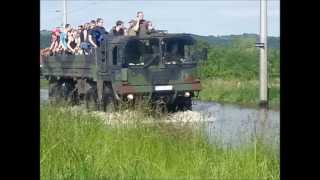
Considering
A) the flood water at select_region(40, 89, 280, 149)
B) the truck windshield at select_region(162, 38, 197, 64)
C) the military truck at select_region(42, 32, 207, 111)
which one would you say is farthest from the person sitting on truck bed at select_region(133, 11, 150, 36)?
the flood water at select_region(40, 89, 280, 149)

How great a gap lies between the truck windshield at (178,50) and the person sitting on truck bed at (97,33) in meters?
0.63

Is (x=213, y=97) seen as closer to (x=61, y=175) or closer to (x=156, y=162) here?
(x=156, y=162)

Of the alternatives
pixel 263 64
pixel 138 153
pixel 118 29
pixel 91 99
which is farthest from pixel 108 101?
pixel 263 64

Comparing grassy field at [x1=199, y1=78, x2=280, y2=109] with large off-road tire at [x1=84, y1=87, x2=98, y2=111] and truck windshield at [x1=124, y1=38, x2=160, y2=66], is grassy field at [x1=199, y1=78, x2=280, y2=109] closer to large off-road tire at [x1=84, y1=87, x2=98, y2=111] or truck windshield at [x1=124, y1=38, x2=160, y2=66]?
truck windshield at [x1=124, y1=38, x2=160, y2=66]

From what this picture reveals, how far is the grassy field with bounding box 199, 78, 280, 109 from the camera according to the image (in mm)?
4277

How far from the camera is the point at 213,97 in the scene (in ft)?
15.9

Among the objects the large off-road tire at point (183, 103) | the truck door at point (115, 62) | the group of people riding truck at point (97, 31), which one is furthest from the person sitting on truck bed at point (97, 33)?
the large off-road tire at point (183, 103)

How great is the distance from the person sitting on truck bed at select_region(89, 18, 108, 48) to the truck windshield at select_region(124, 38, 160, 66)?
12.2 inches

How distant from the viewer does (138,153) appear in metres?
4.54

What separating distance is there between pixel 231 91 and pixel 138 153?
2.92 ft

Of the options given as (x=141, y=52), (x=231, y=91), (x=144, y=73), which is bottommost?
(x=231, y=91)

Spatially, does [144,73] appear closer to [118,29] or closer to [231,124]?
[118,29]

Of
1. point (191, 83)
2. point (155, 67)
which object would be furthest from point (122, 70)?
point (191, 83)
